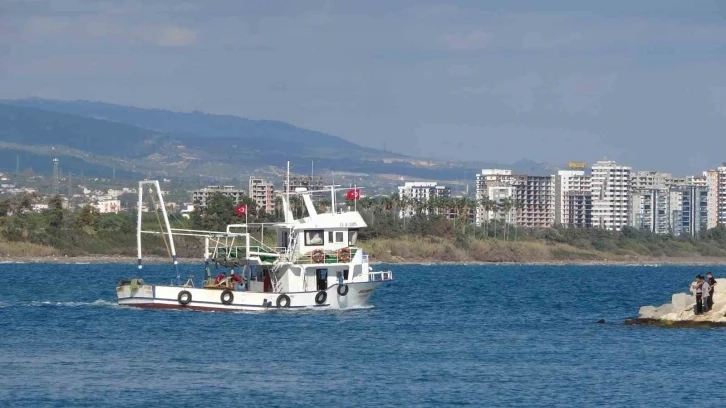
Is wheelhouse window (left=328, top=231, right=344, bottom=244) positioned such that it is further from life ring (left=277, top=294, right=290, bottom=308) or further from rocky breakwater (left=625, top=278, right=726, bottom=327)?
rocky breakwater (left=625, top=278, right=726, bottom=327)

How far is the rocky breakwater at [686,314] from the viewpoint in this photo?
58381mm

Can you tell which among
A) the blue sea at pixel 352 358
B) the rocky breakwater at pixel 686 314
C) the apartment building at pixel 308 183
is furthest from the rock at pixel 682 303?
the apartment building at pixel 308 183

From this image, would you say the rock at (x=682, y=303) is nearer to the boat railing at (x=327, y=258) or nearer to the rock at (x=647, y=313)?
the rock at (x=647, y=313)

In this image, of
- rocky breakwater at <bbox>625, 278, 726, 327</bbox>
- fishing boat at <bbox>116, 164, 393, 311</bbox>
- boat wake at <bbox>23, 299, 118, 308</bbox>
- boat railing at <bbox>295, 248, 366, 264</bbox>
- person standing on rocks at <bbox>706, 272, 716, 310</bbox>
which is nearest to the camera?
rocky breakwater at <bbox>625, 278, 726, 327</bbox>

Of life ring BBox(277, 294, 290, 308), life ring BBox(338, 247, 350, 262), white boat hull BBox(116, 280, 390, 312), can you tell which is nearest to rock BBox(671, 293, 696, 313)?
white boat hull BBox(116, 280, 390, 312)

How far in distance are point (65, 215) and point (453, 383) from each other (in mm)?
139613

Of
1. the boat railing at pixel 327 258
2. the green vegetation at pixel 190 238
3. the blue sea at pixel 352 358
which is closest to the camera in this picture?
the blue sea at pixel 352 358

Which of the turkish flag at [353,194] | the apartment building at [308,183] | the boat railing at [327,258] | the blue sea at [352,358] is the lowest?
the blue sea at [352,358]

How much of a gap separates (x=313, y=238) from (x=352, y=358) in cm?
1654

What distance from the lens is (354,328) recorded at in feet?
185

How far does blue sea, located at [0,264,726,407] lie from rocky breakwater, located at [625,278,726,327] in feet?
4.49

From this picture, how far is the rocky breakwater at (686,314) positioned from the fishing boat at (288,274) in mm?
11506

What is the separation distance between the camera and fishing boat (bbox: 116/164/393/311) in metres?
61.7

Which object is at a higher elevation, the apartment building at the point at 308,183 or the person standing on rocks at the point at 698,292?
the apartment building at the point at 308,183
